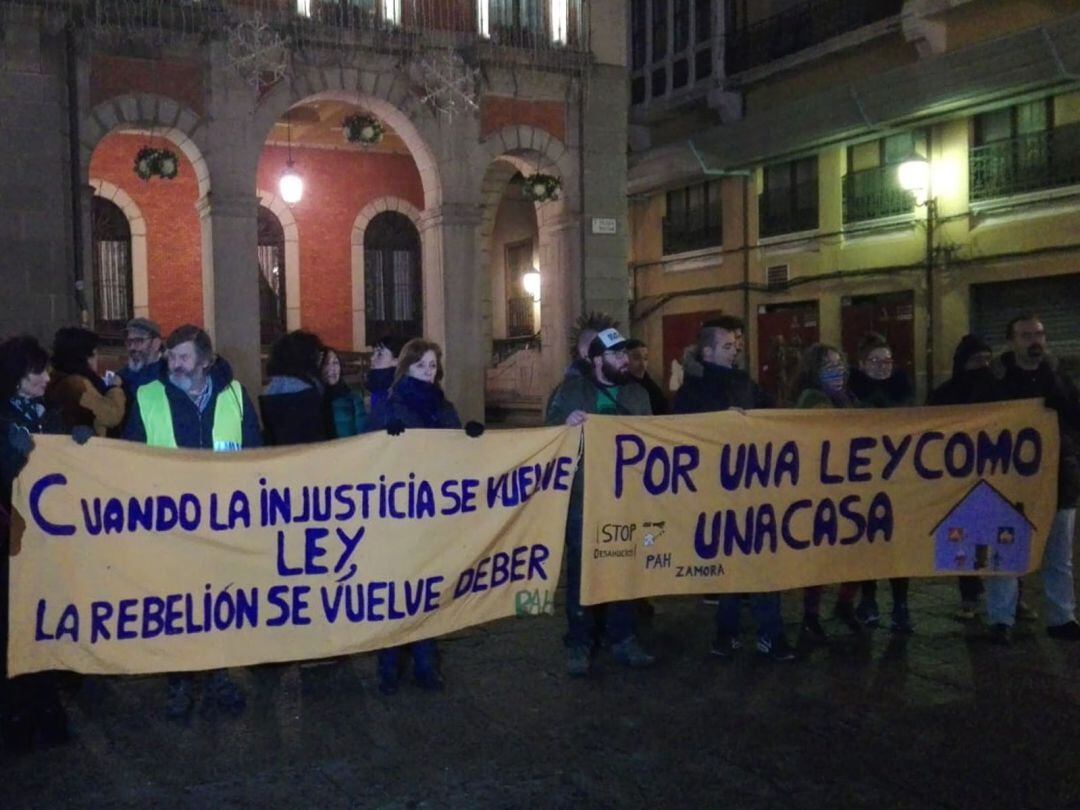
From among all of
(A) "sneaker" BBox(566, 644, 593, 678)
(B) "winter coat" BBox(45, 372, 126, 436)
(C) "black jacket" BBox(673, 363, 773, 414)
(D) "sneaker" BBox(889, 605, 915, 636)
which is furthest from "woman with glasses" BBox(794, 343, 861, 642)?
(B) "winter coat" BBox(45, 372, 126, 436)

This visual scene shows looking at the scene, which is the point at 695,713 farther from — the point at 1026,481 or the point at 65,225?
the point at 65,225

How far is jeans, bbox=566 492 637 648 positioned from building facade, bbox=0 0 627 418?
6.52 meters

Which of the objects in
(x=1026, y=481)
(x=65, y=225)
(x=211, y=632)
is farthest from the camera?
(x=65, y=225)

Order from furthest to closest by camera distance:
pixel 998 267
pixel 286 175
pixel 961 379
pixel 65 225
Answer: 1. pixel 998 267
2. pixel 286 175
3. pixel 65 225
4. pixel 961 379

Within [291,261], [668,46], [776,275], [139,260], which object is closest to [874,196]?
[776,275]

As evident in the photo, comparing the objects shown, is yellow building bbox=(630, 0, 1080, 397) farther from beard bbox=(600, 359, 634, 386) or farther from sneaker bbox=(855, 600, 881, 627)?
beard bbox=(600, 359, 634, 386)

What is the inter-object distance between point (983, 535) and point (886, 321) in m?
17.6

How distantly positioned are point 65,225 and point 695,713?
10.2 metres

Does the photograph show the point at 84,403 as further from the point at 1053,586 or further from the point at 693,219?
the point at 693,219

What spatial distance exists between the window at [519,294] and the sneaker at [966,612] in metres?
18.2

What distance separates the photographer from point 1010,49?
64.0 ft

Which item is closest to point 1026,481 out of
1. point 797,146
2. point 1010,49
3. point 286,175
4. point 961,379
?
point 961,379

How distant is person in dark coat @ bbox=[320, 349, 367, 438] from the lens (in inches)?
265

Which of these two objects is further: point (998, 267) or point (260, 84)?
point (998, 267)
